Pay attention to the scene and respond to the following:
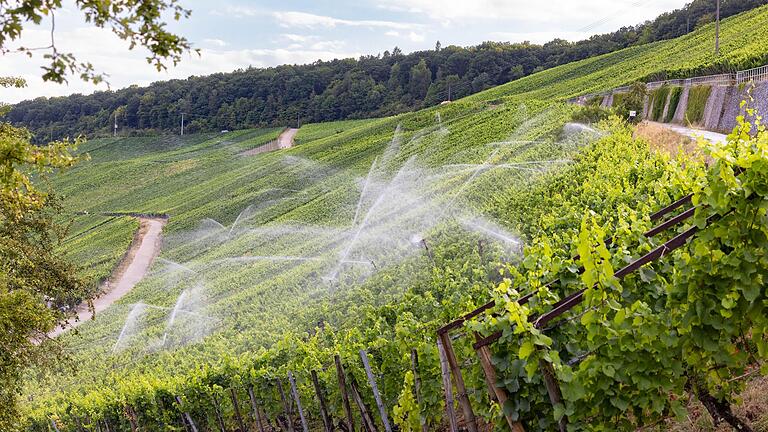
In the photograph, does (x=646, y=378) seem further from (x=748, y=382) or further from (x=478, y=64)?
(x=478, y=64)

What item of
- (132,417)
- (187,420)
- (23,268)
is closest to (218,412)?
(187,420)

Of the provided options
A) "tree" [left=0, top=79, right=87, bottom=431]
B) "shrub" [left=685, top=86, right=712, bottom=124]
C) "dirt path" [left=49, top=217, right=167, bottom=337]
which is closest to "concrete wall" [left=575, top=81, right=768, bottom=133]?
"shrub" [left=685, top=86, right=712, bottom=124]

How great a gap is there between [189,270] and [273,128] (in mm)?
65608

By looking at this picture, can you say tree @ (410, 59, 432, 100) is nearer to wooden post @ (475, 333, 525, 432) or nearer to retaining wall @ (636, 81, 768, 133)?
retaining wall @ (636, 81, 768, 133)

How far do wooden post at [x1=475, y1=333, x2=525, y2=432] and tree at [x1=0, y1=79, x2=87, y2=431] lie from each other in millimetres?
4345

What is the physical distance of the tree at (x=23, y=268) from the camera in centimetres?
659

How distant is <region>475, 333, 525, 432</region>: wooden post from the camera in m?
4.66

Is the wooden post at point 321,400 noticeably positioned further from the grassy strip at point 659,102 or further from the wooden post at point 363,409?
the grassy strip at point 659,102

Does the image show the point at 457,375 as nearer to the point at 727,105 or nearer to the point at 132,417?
the point at 132,417

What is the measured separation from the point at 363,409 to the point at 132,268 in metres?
38.1

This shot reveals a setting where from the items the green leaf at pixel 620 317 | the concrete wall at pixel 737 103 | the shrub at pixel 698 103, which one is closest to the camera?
the green leaf at pixel 620 317

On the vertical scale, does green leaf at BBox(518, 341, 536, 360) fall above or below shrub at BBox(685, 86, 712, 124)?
above

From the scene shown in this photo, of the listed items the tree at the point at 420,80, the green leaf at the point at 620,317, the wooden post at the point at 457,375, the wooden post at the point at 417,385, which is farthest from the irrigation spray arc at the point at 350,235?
the tree at the point at 420,80

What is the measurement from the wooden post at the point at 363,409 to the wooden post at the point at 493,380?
3.97 metres
